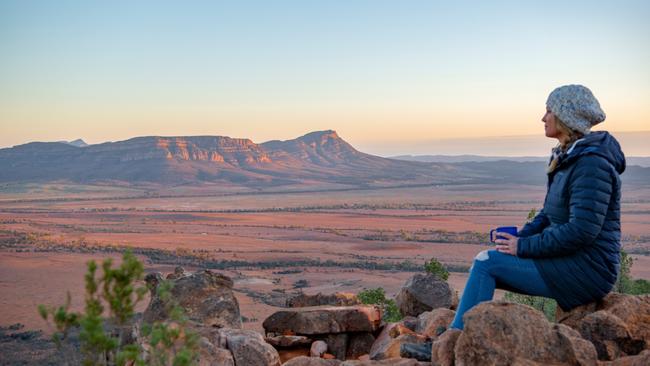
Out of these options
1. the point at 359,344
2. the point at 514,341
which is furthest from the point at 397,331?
the point at 514,341

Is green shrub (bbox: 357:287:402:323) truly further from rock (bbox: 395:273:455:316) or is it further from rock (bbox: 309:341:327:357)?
rock (bbox: 309:341:327:357)

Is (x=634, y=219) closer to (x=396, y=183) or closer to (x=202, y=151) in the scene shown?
(x=396, y=183)

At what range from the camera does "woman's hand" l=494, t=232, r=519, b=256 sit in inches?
158

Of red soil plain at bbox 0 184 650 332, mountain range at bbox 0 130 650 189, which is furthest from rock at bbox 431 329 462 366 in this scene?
mountain range at bbox 0 130 650 189

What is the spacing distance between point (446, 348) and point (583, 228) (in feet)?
3.61

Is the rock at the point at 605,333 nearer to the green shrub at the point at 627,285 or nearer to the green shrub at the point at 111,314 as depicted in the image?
the green shrub at the point at 111,314

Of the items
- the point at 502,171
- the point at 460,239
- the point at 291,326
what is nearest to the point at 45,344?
the point at 291,326

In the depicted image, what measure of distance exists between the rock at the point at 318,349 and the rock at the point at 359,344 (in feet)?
1.12

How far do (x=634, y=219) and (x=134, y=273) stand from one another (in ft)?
182

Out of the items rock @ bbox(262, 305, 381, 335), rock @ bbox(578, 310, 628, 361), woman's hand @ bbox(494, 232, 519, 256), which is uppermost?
woman's hand @ bbox(494, 232, 519, 256)

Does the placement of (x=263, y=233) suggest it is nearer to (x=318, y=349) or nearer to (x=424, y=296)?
(x=424, y=296)

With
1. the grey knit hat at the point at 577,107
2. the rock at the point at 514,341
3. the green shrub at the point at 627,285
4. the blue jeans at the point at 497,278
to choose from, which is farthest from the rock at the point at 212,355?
the green shrub at the point at 627,285

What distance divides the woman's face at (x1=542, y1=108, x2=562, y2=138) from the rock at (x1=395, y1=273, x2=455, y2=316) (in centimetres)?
545

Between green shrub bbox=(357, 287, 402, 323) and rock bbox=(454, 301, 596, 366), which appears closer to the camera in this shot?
rock bbox=(454, 301, 596, 366)
